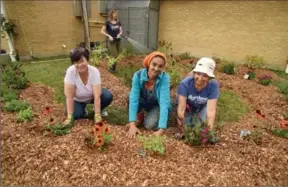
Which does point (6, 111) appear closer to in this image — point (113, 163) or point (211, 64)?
point (113, 163)

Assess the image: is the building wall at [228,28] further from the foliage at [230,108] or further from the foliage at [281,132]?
the foliage at [281,132]

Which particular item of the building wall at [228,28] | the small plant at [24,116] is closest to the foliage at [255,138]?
the small plant at [24,116]

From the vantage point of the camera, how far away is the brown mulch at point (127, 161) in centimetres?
231

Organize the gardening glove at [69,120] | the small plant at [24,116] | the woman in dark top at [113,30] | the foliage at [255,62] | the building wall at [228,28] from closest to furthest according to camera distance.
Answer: the gardening glove at [69,120]
the small plant at [24,116]
the woman in dark top at [113,30]
the foliage at [255,62]
the building wall at [228,28]

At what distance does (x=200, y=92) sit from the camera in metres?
3.27

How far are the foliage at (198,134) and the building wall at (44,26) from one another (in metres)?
8.96

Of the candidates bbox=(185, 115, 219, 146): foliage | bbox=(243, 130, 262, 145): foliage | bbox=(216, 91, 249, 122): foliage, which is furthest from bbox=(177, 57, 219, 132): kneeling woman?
bbox=(216, 91, 249, 122): foliage

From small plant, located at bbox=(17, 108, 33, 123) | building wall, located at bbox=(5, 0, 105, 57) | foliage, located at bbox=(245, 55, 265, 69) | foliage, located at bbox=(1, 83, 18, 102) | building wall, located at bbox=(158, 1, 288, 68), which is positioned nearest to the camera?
small plant, located at bbox=(17, 108, 33, 123)

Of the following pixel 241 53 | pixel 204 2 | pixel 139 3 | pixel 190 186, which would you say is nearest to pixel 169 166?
pixel 190 186

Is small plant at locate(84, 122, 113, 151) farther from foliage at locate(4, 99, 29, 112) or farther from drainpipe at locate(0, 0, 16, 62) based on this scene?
drainpipe at locate(0, 0, 16, 62)

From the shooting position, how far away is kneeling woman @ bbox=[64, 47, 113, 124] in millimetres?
3039

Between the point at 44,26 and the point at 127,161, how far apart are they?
376 inches

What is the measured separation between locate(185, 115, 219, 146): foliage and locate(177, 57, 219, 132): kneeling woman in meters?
0.13

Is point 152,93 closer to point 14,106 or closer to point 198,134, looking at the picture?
point 198,134
